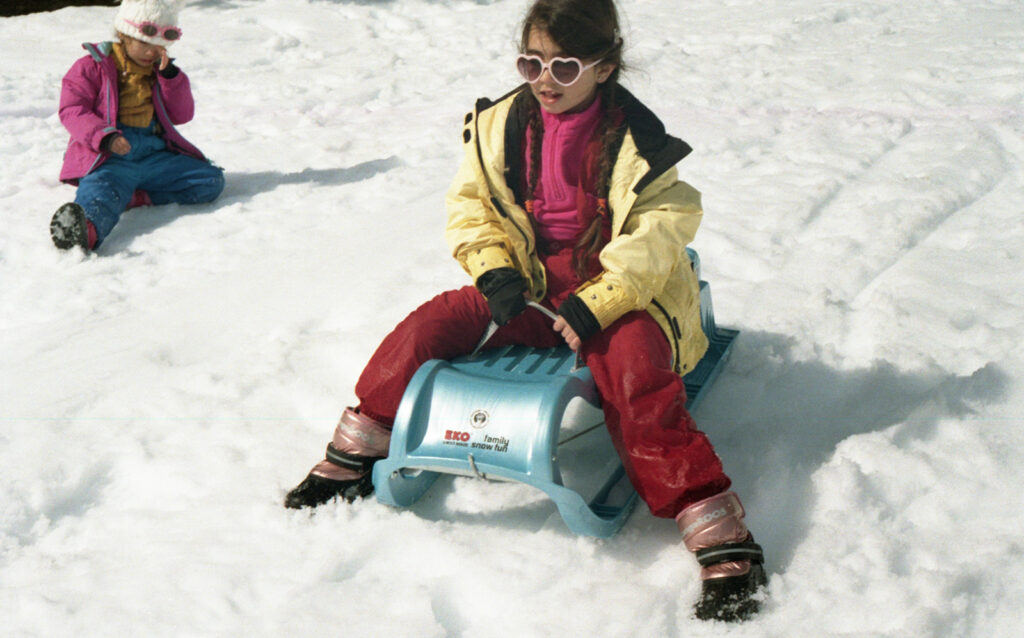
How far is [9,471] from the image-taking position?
2617mm

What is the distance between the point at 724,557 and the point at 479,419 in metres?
0.62

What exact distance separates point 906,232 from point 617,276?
2.02 meters

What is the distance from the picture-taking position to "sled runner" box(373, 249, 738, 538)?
2223 millimetres

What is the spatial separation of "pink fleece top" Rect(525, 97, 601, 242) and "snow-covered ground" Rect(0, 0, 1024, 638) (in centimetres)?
35

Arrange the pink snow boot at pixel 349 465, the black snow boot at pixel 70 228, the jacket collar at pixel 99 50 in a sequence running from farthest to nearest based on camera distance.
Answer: the jacket collar at pixel 99 50 < the black snow boot at pixel 70 228 < the pink snow boot at pixel 349 465

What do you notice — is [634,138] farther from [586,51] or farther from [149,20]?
[149,20]

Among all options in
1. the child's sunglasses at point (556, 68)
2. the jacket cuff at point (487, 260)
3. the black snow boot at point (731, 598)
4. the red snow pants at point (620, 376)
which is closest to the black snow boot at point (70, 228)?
the red snow pants at point (620, 376)

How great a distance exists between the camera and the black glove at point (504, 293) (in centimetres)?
Result: 245

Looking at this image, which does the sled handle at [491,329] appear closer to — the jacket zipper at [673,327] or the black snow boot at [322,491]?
the jacket zipper at [673,327]

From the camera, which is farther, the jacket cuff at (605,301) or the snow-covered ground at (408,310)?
the jacket cuff at (605,301)

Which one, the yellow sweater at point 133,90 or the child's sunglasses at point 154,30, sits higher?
the child's sunglasses at point 154,30

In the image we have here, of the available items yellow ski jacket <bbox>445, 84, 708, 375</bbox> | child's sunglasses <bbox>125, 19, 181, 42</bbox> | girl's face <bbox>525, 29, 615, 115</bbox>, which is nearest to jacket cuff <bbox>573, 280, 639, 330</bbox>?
yellow ski jacket <bbox>445, 84, 708, 375</bbox>

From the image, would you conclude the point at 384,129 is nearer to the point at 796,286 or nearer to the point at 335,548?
the point at 796,286

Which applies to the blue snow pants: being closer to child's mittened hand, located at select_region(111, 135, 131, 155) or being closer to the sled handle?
child's mittened hand, located at select_region(111, 135, 131, 155)
